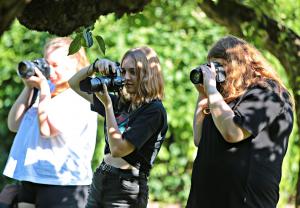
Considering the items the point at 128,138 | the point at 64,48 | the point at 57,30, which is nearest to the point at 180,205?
the point at 64,48

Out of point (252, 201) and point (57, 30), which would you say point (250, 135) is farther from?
point (57, 30)

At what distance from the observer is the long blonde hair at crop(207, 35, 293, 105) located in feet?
13.3

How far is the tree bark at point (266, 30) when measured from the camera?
583 centimetres

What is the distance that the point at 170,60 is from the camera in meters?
7.70

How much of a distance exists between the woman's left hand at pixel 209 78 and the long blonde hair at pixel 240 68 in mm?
96

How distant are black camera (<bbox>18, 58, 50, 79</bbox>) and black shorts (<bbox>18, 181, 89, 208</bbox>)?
0.72 metres

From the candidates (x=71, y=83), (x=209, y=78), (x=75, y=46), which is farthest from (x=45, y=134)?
(x=75, y=46)

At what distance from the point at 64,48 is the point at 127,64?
80cm

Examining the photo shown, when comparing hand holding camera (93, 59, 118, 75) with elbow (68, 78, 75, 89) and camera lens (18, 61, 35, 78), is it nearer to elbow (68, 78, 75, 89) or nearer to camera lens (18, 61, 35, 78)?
elbow (68, 78, 75, 89)

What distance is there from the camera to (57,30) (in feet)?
9.83

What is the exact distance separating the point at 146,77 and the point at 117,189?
69 centimetres

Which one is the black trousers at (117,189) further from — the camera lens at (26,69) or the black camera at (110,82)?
the camera lens at (26,69)

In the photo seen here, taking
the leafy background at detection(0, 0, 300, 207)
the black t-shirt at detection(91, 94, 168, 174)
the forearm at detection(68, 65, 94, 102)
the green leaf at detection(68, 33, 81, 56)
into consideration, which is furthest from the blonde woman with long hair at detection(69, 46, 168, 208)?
the leafy background at detection(0, 0, 300, 207)

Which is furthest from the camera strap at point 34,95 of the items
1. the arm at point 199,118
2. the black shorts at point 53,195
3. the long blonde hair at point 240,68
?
the long blonde hair at point 240,68
